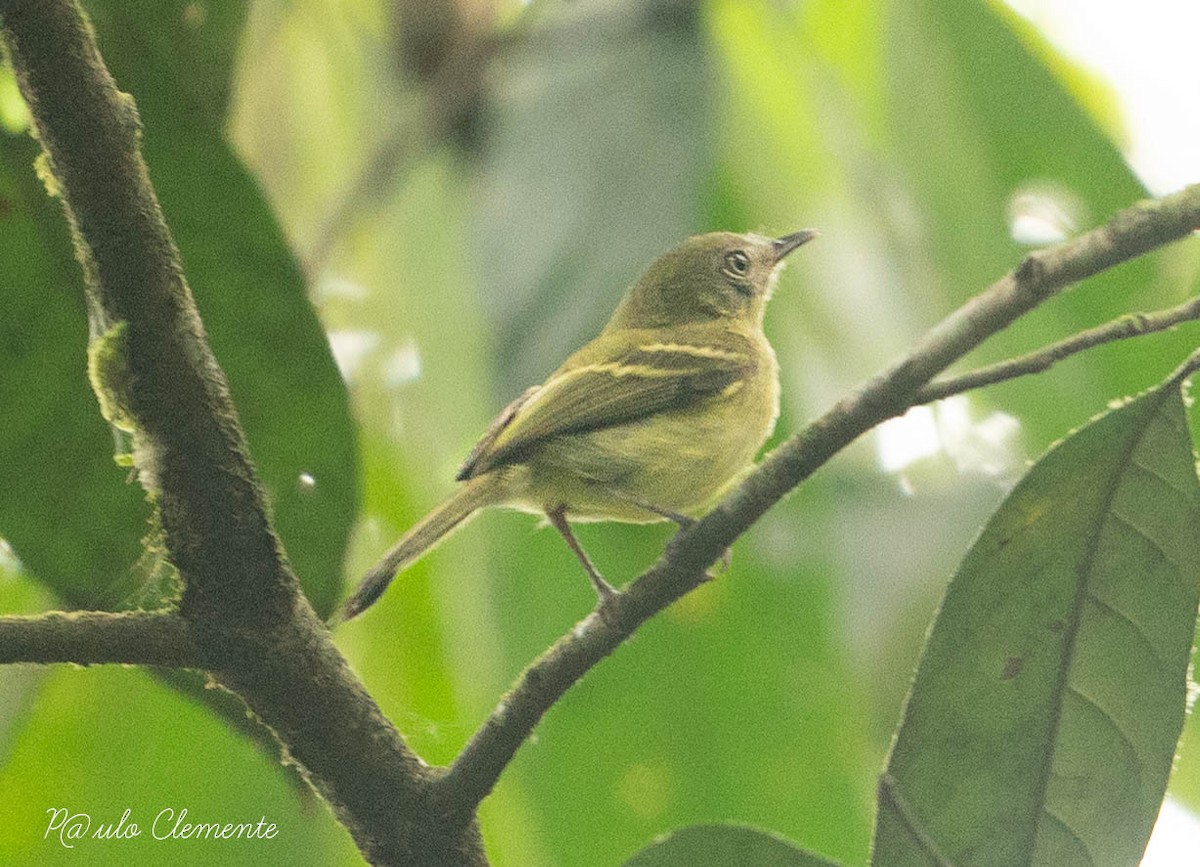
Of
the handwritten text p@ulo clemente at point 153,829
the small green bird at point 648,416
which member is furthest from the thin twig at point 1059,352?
the handwritten text p@ulo clemente at point 153,829

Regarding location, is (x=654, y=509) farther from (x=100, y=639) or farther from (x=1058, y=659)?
(x=100, y=639)

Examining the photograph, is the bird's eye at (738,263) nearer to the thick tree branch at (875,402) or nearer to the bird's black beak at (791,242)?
the bird's black beak at (791,242)

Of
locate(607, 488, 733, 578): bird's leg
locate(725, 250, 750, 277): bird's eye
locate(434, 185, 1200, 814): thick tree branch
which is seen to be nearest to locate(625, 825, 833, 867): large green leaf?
locate(434, 185, 1200, 814): thick tree branch

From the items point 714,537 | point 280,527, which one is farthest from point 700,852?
point 280,527

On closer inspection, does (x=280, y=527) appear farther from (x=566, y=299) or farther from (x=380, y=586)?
(x=566, y=299)

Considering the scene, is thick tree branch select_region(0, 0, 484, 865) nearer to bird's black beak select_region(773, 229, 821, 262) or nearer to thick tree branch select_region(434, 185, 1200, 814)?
thick tree branch select_region(434, 185, 1200, 814)

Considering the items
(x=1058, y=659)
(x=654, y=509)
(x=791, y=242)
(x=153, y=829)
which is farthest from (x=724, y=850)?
(x=791, y=242)
